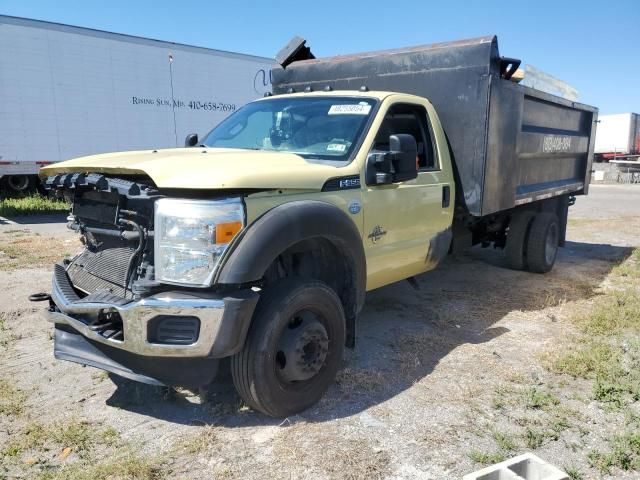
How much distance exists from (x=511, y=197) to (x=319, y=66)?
254 cm

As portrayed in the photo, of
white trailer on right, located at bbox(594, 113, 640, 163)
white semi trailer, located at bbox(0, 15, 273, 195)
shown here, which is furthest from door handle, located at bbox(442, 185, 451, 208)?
white trailer on right, located at bbox(594, 113, 640, 163)

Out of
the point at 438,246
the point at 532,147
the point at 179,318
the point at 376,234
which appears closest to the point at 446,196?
the point at 438,246

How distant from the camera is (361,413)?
135 inches

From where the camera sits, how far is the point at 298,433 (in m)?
3.19

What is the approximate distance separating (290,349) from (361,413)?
0.64m

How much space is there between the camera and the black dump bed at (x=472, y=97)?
16.5 feet

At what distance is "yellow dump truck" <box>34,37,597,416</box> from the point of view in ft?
9.62

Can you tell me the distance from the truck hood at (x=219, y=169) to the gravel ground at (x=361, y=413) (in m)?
1.44

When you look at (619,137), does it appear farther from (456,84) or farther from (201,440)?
(201,440)

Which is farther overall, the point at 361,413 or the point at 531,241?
the point at 531,241

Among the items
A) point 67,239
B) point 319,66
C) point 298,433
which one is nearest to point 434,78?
point 319,66

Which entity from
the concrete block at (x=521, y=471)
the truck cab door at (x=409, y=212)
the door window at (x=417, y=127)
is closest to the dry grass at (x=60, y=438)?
the concrete block at (x=521, y=471)

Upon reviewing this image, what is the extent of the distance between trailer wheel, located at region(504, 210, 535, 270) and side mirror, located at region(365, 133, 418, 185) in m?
3.70

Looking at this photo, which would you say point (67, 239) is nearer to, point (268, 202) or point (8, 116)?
point (8, 116)
